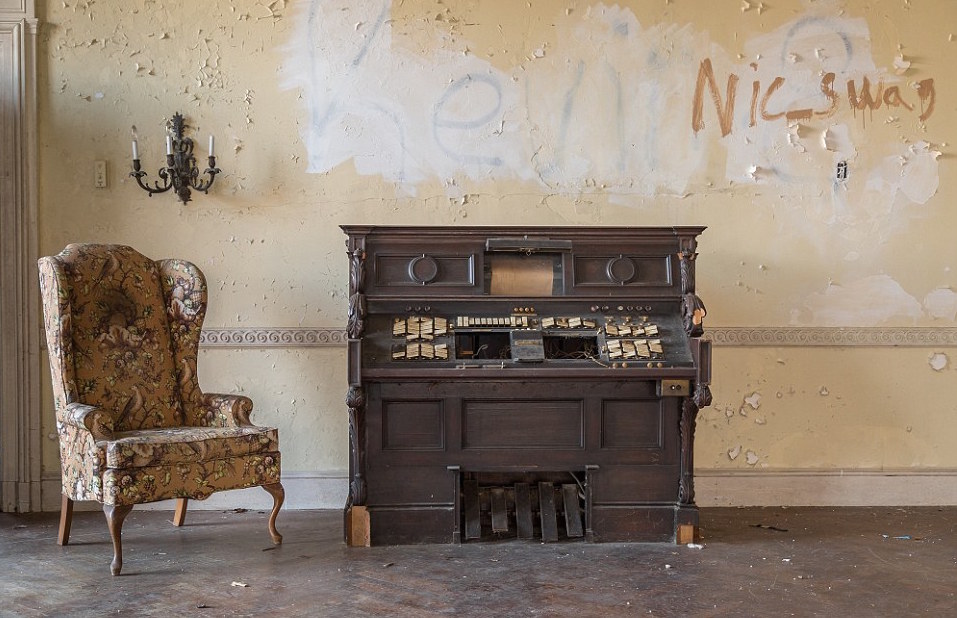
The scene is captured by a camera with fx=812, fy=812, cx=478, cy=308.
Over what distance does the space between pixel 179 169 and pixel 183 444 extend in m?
1.66

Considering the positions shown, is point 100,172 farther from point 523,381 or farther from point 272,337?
point 523,381

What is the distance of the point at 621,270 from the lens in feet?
13.1

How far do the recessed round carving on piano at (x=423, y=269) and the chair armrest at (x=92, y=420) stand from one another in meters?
1.50

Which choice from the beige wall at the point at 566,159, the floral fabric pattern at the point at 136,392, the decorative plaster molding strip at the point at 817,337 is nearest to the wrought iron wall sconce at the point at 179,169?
the beige wall at the point at 566,159

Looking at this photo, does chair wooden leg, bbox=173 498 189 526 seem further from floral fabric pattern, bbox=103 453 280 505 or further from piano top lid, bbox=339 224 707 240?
piano top lid, bbox=339 224 707 240

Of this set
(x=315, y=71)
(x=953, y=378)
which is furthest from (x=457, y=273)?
(x=953, y=378)

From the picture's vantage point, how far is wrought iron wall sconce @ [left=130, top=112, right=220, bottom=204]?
4.42 metres

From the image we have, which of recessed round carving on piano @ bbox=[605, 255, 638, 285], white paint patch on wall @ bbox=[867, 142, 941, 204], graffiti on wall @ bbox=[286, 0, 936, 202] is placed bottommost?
recessed round carving on piano @ bbox=[605, 255, 638, 285]

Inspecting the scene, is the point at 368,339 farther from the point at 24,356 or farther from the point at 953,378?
the point at 953,378

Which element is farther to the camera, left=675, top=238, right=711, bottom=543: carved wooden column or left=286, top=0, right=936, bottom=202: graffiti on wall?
left=286, top=0, right=936, bottom=202: graffiti on wall

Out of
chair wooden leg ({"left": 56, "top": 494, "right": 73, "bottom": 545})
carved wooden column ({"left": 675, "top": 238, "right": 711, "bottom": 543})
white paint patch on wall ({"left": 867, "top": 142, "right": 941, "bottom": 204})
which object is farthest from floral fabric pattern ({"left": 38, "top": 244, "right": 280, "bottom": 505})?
white paint patch on wall ({"left": 867, "top": 142, "right": 941, "bottom": 204})

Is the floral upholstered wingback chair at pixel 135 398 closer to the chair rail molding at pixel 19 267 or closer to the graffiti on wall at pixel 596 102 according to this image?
the chair rail molding at pixel 19 267

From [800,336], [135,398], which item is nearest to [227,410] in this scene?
[135,398]

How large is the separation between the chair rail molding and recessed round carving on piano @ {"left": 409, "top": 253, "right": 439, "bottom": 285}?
7.14 feet
